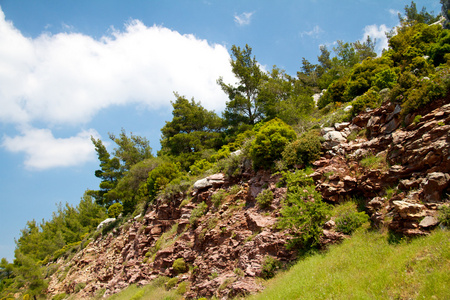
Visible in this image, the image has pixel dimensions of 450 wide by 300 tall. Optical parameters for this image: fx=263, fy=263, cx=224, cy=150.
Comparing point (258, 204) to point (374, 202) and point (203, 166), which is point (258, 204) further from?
point (203, 166)

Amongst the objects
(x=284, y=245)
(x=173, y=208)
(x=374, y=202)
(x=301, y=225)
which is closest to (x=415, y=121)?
(x=374, y=202)

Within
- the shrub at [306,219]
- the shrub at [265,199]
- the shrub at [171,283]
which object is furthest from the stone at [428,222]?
the shrub at [171,283]

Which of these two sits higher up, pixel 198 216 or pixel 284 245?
pixel 198 216

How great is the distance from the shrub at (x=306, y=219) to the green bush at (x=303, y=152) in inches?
132

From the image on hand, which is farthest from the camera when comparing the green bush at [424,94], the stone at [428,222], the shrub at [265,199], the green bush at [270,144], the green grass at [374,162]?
the green bush at [270,144]

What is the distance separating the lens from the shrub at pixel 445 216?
7.64 meters

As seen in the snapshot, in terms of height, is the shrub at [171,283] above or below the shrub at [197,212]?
below

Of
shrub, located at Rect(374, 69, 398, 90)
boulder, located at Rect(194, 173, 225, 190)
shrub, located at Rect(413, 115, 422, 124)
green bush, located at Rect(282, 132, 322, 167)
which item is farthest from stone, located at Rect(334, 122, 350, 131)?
boulder, located at Rect(194, 173, 225, 190)

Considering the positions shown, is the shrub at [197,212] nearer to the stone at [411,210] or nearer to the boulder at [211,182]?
the boulder at [211,182]

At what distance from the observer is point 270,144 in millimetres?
16406

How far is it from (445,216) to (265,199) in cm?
826

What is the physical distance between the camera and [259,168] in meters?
17.5

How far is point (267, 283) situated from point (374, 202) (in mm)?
5447

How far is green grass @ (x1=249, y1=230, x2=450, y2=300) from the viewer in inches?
257
